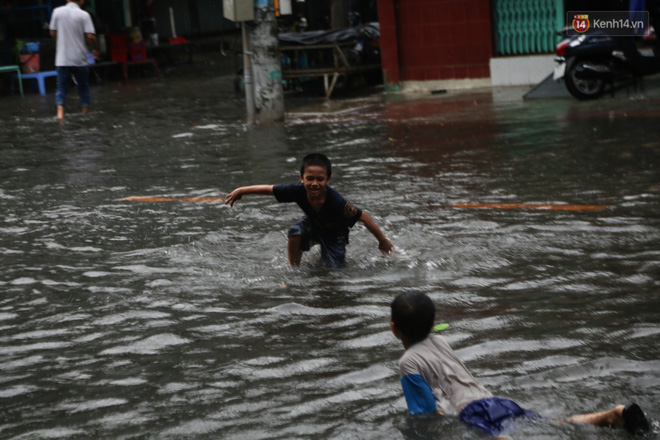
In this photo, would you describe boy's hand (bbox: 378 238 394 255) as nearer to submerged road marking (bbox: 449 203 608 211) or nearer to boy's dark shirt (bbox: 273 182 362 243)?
boy's dark shirt (bbox: 273 182 362 243)

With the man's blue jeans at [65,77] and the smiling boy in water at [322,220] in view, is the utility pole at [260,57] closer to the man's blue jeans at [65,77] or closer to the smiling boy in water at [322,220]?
the man's blue jeans at [65,77]

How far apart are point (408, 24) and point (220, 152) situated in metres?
8.00

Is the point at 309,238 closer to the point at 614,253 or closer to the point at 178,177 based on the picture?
the point at 614,253

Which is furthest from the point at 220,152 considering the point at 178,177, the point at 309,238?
the point at 309,238

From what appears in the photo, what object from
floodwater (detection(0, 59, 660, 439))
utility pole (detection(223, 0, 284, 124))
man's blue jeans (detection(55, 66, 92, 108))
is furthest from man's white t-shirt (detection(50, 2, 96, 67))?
floodwater (detection(0, 59, 660, 439))

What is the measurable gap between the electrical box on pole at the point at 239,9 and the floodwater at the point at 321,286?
2580 millimetres

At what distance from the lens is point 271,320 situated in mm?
5672

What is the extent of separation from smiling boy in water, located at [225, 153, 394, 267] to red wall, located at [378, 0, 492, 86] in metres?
12.5

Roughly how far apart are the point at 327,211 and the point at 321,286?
64 centimetres

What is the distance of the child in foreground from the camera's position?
3.86m

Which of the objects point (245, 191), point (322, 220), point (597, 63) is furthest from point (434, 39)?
point (245, 191)

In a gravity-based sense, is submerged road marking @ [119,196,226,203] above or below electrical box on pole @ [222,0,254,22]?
below

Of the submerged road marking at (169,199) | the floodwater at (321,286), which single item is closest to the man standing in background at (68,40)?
the floodwater at (321,286)

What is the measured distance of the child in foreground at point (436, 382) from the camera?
3.86 metres
